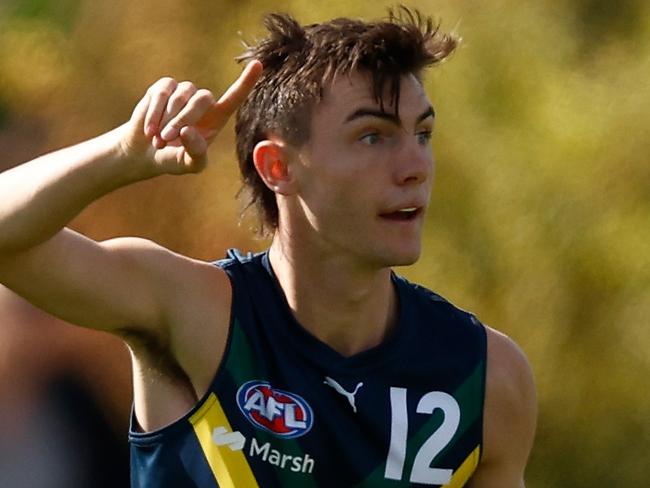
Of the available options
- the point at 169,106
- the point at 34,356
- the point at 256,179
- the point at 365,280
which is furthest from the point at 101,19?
the point at 169,106

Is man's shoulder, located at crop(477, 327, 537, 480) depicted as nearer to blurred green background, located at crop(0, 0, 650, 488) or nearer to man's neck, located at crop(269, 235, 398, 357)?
man's neck, located at crop(269, 235, 398, 357)

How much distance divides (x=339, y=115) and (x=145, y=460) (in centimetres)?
83

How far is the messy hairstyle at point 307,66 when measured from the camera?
303cm

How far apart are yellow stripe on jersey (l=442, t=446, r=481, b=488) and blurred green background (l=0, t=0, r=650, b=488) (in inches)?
57.6

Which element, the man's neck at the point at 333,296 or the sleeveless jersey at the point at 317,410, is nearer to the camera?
the sleeveless jersey at the point at 317,410

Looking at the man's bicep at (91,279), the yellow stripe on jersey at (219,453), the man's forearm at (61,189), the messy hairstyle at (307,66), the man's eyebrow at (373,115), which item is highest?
the messy hairstyle at (307,66)

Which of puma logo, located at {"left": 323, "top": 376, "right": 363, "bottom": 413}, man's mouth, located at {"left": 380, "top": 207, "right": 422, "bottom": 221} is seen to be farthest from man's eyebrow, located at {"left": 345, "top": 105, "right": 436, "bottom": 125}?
puma logo, located at {"left": 323, "top": 376, "right": 363, "bottom": 413}

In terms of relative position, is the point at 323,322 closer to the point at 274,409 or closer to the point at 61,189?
the point at 274,409

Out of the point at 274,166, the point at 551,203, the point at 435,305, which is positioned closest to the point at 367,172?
the point at 274,166

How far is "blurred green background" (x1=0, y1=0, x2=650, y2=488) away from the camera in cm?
452

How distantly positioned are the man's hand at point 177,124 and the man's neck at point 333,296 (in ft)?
2.14

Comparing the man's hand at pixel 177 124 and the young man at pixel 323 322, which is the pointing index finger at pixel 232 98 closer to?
the man's hand at pixel 177 124

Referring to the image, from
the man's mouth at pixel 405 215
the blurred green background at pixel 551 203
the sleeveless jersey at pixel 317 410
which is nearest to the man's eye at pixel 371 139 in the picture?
the man's mouth at pixel 405 215

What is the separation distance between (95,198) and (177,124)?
269mm
